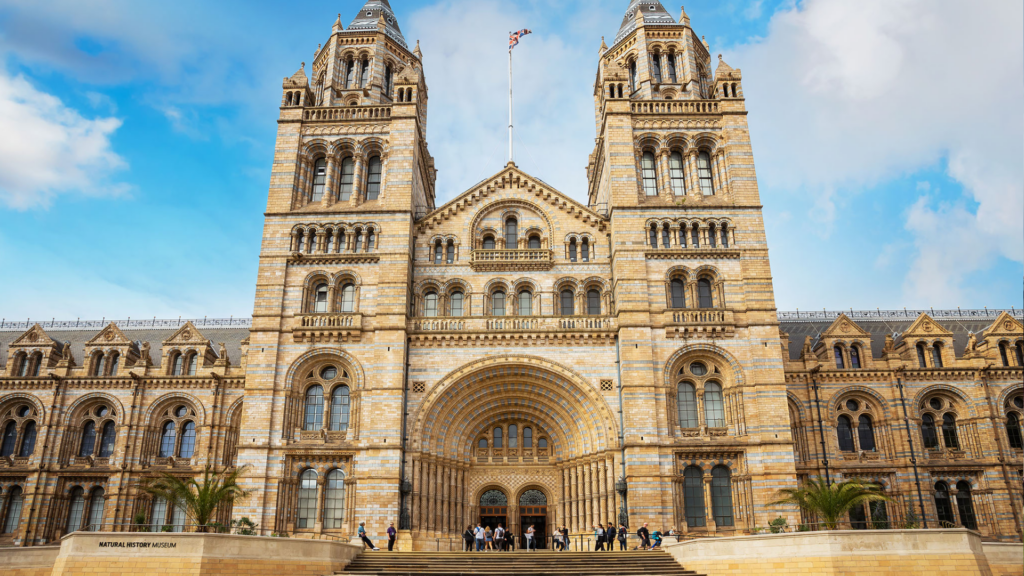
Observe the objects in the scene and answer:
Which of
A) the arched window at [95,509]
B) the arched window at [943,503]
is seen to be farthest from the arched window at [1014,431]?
the arched window at [95,509]

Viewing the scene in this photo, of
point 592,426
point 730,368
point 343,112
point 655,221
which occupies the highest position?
point 343,112

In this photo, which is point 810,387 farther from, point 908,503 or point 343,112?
point 343,112

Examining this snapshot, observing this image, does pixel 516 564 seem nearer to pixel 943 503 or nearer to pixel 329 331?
pixel 329 331

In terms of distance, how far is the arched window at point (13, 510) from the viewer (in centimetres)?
3934

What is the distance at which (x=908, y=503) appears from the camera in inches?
Result: 1489

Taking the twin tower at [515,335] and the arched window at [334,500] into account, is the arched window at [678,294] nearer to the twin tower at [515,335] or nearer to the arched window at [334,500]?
the twin tower at [515,335]

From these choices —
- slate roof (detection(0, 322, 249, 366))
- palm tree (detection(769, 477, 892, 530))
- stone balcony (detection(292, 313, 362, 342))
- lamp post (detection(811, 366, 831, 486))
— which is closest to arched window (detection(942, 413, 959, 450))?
lamp post (detection(811, 366, 831, 486))

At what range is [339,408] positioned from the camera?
33938mm

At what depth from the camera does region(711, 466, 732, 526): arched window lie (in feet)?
104

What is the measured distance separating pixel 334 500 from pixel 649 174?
22.8 metres

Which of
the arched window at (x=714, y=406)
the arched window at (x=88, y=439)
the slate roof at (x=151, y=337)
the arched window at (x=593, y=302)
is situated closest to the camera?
the arched window at (x=714, y=406)

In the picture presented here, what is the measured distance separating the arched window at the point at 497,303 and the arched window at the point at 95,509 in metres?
24.4

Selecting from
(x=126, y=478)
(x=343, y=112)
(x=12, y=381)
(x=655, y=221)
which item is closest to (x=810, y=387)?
(x=655, y=221)

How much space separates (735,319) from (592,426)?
8.57m
